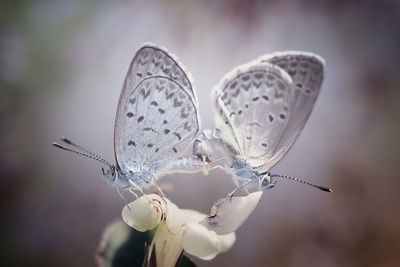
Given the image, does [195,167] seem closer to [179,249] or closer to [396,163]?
[179,249]

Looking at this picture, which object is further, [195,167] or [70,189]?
[70,189]

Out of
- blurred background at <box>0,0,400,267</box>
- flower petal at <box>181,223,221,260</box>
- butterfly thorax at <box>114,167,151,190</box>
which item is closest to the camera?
flower petal at <box>181,223,221,260</box>

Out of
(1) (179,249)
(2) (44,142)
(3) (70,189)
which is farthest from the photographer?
(2) (44,142)

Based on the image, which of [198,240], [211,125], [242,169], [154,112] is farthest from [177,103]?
[211,125]

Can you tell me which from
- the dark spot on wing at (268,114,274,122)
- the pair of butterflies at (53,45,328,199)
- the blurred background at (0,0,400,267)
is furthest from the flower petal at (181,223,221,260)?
the blurred background at (0,0,400,267)

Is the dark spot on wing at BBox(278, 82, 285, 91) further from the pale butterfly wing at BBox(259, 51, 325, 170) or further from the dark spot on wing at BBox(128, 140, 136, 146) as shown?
the dark spot on wing at BBox(128, 140, 136, 146)

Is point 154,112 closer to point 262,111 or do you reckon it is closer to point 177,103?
point 177,103

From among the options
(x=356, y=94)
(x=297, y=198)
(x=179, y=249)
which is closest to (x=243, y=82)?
(x=179, y=249)
